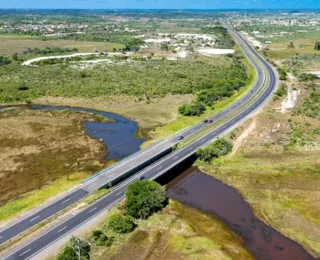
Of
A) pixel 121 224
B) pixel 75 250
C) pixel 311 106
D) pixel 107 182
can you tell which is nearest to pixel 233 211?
pixel 121 224

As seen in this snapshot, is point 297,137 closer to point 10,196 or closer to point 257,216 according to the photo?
point 257,216

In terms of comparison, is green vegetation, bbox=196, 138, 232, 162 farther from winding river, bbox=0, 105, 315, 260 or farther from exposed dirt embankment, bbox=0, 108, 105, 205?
exposed dirt embankment, bbox=0, 108, 105, 205

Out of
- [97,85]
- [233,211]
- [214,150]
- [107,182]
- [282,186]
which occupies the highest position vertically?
[97,85]

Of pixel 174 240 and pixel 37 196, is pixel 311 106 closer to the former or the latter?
pixel 174 240

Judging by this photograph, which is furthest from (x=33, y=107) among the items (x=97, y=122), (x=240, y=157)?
(x=240, y=157)

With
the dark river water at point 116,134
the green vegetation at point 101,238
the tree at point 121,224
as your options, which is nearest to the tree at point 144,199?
the tree at point 121,224
